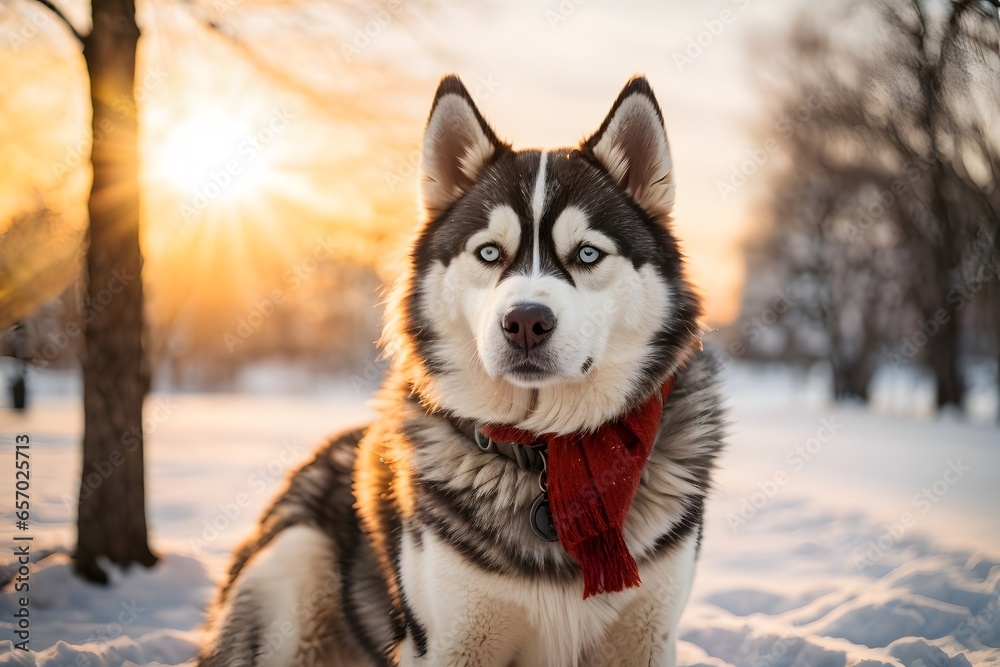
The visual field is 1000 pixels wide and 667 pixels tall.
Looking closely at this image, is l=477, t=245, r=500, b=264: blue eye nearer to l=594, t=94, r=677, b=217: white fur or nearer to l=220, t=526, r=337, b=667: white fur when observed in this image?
l=594, t=94, r=677, b=217: white fur

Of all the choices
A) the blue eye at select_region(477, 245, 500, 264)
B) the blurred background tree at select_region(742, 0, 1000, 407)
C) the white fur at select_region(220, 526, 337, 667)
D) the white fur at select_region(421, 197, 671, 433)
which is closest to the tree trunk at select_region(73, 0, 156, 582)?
the white fur at select_region(220, 526, 337, 667)

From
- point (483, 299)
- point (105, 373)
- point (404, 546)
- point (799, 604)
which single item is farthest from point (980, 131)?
point (105, 373)

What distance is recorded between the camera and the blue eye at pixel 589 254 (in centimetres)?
250

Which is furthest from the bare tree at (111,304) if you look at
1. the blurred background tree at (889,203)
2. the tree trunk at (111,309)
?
the blurred background tree at (889,203)

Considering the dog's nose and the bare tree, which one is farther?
the bare tree

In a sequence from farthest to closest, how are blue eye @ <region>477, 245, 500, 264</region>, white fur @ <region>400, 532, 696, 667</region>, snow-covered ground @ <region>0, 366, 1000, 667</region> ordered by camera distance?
snow-covered ground @ <region>0, 366, 1000, 667</region> → blue eye @ <region>477, 245, 500, 264</region> → white fur @ <region>400, 532, 696, 667</region>

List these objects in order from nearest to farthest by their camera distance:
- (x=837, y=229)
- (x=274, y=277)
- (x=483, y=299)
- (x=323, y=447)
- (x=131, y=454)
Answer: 1. (x=483, y=299)
2. (x=323, y=447)
3. (x=131, y=454)
4. (x=274, y=277)
5. (x=837, y=229)

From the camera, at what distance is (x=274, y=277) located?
1366 cm

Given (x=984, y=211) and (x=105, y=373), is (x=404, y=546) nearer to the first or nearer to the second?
(x=105, y=373)

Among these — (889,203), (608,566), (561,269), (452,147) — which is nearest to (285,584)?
(608,566)

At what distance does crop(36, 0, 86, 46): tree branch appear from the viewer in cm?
402

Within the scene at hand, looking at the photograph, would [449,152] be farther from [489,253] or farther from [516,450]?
[516,450]

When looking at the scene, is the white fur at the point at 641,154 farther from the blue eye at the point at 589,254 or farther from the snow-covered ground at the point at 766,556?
the snow-covered ground at the point at 766,556

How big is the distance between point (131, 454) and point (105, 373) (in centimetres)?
54
